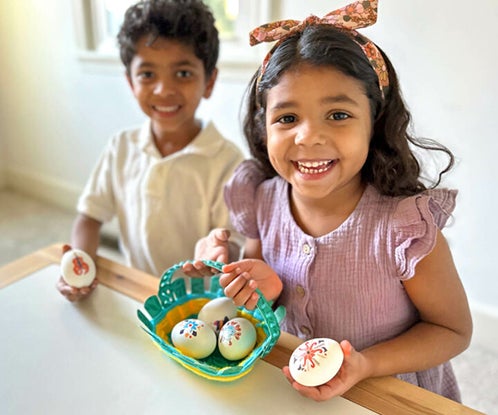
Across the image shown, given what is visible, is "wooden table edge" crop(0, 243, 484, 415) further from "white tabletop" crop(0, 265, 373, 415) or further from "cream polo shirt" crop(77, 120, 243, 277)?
"cream polo shirt" crop(77, 120, 243, 277)

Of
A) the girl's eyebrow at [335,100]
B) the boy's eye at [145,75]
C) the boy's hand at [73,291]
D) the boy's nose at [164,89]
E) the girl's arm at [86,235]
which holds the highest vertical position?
the girl's eyebrow at [335,100]

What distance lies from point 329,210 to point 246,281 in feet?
0.65

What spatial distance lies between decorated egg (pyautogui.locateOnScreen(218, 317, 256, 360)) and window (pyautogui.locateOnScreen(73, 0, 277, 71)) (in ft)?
3.86

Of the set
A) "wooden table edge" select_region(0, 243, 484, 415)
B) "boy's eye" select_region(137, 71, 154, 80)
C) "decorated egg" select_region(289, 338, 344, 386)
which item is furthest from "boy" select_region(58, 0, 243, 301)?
"decorated egg" select_region(289, 338, 344, 386)

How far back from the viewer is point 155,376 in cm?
64

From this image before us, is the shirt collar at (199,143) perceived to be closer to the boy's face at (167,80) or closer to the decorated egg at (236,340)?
the boy's face at (167,80)

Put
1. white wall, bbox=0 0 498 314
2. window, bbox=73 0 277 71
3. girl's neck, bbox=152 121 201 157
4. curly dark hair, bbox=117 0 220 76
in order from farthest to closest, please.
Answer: window, bbox=73 0 277 71, white wall, bbox=0 0 498 314, girl's neck, bbox=152 121 201 157, curly dark hair, bbox=117 0 220 76

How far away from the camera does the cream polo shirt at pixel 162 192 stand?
3.58 ft

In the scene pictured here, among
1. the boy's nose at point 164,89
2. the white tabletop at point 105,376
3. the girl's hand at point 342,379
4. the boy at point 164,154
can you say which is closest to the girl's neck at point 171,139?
the boy at point 164,154

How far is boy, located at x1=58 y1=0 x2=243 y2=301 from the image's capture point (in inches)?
40.9

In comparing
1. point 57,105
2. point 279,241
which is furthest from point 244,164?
point 57,105

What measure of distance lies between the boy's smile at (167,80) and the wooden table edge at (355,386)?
37 cm

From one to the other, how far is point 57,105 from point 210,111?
98 centimetres

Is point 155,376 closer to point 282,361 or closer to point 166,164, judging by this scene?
point 282,361
